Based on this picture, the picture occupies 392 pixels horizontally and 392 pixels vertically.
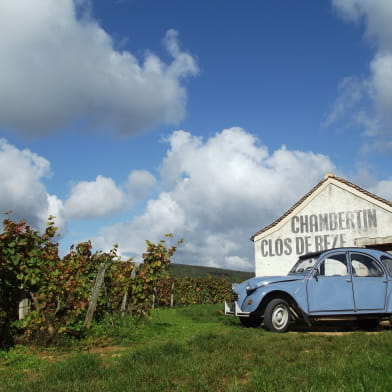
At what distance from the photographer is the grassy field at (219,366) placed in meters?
4.35

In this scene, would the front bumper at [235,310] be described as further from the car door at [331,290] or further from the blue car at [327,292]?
the car door at [331,290]

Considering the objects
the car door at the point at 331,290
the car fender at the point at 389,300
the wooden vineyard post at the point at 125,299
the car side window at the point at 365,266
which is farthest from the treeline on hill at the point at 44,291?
the car fender at the point at 389,300

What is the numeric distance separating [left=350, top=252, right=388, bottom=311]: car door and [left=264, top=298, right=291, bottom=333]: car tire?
158 centimetres

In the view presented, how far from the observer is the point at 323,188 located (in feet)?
68.7

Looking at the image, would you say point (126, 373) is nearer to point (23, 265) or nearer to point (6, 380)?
point (6, 380)

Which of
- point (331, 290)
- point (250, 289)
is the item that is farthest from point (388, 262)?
point (250, 289)

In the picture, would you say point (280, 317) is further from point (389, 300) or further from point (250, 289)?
point (389, 300)

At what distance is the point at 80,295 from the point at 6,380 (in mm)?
3445

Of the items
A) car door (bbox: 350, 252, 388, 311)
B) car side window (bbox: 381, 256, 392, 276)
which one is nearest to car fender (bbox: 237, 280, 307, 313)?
car door (bbox: 350, 252, 388, 311)

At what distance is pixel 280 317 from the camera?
30.0ft

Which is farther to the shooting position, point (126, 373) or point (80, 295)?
point (80, 295)

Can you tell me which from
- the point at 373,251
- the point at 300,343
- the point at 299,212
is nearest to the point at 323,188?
the point at 299,212

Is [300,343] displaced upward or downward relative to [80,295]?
downward

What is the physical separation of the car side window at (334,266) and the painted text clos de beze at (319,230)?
1097 centimetres
